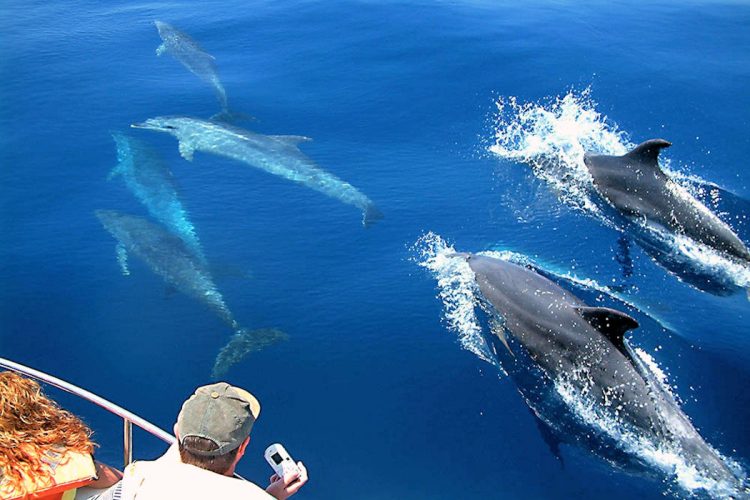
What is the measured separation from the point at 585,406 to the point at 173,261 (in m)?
6.70

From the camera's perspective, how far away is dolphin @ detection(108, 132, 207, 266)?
12.2 meters

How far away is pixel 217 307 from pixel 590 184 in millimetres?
7890

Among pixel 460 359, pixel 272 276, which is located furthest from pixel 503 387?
pixel 272 276

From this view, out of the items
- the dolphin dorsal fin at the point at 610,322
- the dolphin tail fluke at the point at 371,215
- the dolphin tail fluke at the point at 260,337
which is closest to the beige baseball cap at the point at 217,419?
the dolphin tail fluke at the point at 260,337

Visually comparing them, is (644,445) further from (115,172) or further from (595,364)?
(115,172)

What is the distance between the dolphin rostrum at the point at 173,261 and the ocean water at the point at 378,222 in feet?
0.54

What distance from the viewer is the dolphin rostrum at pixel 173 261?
33.1ft

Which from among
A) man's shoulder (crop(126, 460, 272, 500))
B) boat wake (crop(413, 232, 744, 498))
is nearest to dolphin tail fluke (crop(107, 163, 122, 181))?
boat wake (crop(413, 232, 744, 498))

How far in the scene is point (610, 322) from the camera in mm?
8906

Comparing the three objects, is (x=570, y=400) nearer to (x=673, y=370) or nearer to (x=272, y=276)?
(x=673, y=370)

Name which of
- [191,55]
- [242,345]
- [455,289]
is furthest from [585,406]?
[191,55]

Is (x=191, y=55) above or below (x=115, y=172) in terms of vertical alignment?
above

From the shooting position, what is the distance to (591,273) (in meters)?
11.5

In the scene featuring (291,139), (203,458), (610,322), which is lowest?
(610,322)
